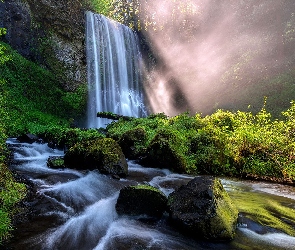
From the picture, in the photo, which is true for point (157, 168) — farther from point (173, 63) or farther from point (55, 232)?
point (173, 63)

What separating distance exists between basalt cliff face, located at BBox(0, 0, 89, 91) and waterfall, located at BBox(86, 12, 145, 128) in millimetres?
934

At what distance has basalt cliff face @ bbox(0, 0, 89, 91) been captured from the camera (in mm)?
20188

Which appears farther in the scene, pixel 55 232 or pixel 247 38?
pixel 247 38

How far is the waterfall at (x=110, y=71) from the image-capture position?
22.7 metres

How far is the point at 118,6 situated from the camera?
116 ft

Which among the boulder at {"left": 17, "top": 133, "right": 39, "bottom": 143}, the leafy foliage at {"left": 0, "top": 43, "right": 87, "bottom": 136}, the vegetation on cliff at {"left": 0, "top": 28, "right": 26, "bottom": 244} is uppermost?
the leafy foliage at {"left": 0, "top": 43, "right": 87, "bottom": 136}

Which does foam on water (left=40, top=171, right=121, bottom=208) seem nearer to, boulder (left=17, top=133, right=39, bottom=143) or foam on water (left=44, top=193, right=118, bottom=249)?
foam on water (left=44, top=193, right=118, bottom=249)

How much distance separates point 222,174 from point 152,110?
17346 millimetres

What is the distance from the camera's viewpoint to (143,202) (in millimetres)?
5520

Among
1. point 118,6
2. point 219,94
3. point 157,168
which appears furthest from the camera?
point 118,6

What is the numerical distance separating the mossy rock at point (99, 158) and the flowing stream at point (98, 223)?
283 mm

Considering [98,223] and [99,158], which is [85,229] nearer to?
[98,223]

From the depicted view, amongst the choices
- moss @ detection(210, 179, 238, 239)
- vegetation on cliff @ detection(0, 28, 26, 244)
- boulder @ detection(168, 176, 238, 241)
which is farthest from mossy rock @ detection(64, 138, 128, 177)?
moss @ detection(210, 179, 238, 239)

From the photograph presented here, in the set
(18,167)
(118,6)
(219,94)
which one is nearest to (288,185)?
(18,167)
